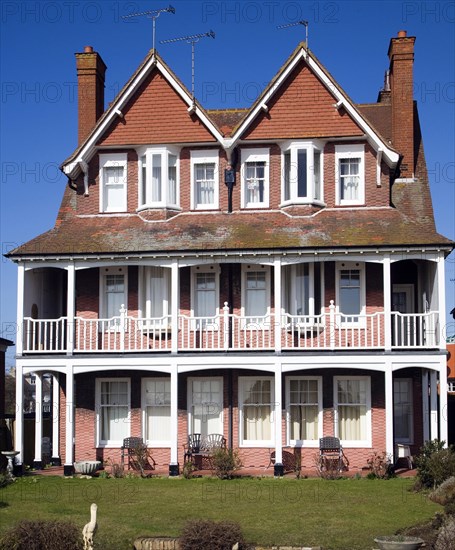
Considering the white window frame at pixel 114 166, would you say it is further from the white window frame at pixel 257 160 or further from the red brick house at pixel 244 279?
the white window frame at pixel 257 160

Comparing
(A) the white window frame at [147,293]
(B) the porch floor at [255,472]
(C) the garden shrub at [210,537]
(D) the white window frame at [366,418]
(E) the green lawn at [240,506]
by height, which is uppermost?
(A) the white window frame at [147,293]

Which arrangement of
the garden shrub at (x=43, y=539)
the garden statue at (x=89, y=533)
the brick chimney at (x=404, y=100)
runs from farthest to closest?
the brick chimney at (x=404, y=100) → the garden shrub at (x=43, y=539) → the garden statue at (x=89, y=533)

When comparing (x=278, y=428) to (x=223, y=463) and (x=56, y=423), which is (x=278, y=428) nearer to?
(x=223, y=463)

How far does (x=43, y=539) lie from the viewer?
54.9ft

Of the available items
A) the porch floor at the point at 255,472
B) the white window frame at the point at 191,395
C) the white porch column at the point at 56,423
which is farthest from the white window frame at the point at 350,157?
the white porch column at the point at 56,423

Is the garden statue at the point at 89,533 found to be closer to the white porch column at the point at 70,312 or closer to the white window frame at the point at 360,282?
the white porch column at the point at 70,312

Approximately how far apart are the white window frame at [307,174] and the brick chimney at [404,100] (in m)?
3.13

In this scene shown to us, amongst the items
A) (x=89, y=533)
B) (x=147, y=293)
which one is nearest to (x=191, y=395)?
(x=147, y=293)

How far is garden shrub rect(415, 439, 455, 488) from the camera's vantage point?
24.2 metres

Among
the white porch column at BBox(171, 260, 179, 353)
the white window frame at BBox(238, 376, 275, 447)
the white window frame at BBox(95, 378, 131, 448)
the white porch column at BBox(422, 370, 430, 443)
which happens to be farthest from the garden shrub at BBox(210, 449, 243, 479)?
the white porch column at BBox(422, 370, 430, 443)

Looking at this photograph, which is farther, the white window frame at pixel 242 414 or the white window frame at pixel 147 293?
the white window frame at pixel 147 293

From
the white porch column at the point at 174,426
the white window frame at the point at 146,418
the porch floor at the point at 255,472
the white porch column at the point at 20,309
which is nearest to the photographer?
the porch floor at the point at 255,472

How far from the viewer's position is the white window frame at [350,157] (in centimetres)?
3102

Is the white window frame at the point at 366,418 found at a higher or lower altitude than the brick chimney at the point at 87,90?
lower
